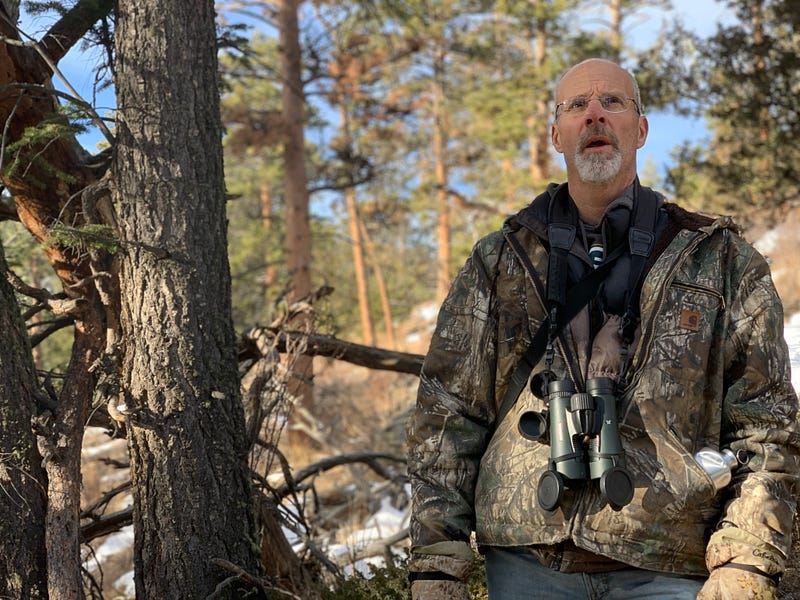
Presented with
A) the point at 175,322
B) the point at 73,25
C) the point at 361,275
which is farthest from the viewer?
the point at 361,275

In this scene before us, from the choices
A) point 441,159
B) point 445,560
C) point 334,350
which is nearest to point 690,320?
point 445,560

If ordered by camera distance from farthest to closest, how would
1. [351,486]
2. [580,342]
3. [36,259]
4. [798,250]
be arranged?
1. [798,250]
2. [351,486]
3. [36,259]
4. [580,342]

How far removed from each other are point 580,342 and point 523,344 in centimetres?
21

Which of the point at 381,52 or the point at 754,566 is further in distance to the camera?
the point at 381,52

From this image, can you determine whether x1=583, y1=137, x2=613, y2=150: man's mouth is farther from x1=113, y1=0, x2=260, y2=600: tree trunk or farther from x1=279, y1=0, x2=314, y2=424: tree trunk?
x1=279, y1=0, x2=314, y2=424: tree trunk

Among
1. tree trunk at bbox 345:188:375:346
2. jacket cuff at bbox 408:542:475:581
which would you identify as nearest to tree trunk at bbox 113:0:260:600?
jacket cuff at bbox 408:542:475:581

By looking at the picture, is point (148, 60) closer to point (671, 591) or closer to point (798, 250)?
point (671, 591)

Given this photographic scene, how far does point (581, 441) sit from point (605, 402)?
5.5 inches

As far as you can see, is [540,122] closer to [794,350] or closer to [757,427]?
[794,350]

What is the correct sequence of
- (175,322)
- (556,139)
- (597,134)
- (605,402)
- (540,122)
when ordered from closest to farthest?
(605,402) → (597,134) → (556,139) → (175,322) → (540,122)

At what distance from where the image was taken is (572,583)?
8.41 ft

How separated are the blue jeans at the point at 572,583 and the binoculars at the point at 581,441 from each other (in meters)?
0.24

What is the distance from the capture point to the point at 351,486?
10180mm

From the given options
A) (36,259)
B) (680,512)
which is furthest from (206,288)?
(36,259)
